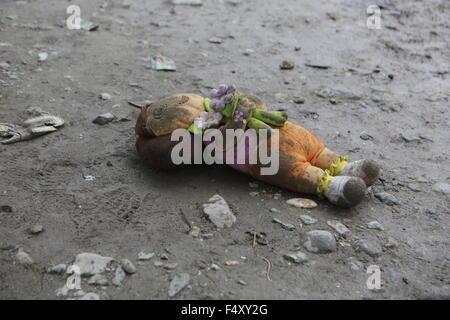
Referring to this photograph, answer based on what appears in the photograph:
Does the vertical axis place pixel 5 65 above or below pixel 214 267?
above

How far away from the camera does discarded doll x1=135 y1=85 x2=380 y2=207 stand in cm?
251

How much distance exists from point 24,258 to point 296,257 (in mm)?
1195

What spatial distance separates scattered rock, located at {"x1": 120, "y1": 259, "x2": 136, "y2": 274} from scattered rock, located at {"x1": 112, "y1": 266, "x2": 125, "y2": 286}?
0.6 inches

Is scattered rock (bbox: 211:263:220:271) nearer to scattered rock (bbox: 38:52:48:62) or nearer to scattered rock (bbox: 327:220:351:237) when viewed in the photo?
scattered rock (bbox: 327:220:351:237)

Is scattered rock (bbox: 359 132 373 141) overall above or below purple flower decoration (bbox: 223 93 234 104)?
below

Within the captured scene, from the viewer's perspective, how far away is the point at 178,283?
2014 mm

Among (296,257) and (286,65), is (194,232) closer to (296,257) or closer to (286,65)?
(296,257)

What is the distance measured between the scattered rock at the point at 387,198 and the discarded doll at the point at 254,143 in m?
0.14

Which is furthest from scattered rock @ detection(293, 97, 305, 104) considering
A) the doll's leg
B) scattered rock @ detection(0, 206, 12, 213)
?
scattered rock @ detection(0, 206, 12, 213)

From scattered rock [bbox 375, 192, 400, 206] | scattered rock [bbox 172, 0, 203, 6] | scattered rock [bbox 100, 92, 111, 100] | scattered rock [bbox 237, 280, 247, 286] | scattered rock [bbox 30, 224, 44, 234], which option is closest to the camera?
scattered rock [bbox 237, 280, 247, 286]

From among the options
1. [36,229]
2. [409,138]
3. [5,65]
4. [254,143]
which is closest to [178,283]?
[36,229]

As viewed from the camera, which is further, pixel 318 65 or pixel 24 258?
pixel 318 65

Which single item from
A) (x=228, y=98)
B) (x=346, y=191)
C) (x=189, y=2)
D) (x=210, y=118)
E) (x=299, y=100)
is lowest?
(x=346, y=191)
